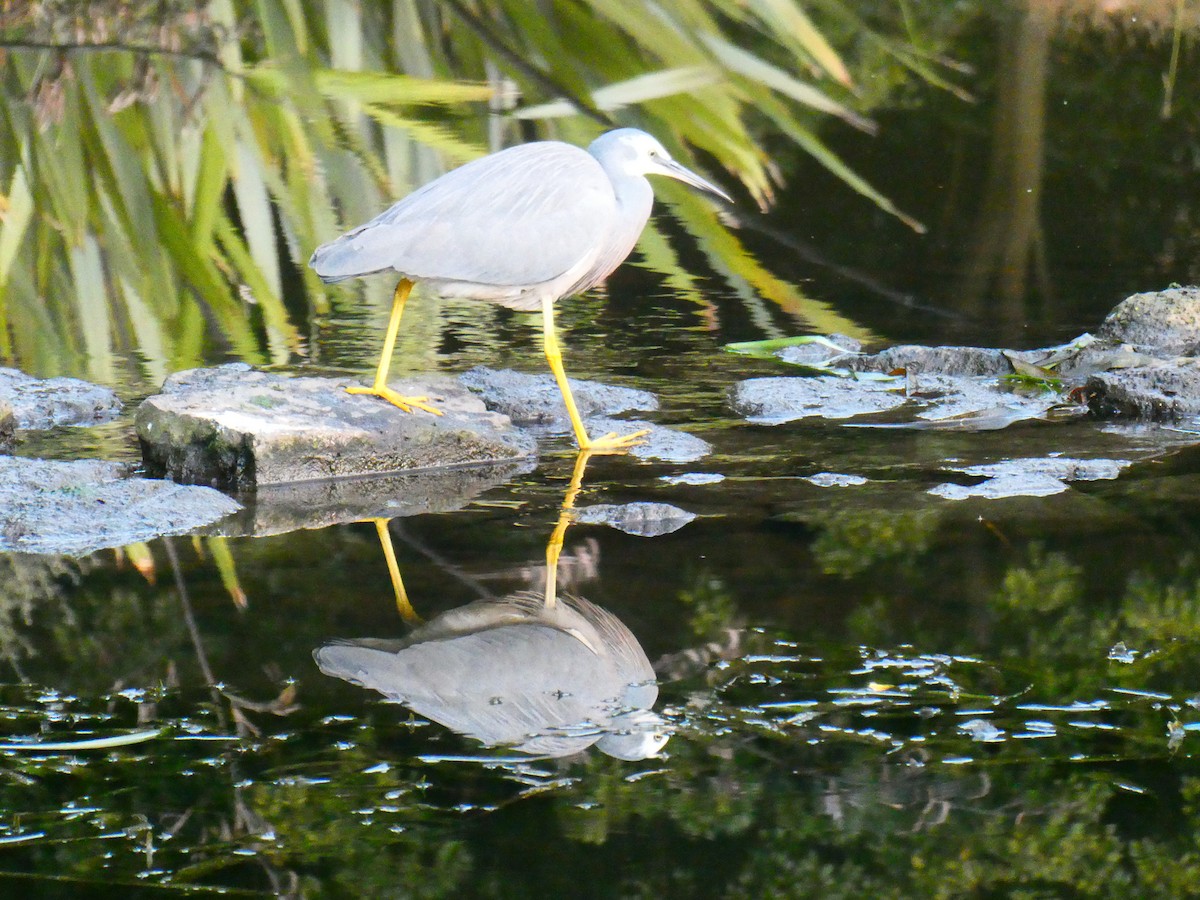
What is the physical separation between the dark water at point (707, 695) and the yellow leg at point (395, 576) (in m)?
0.02

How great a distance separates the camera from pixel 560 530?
4172 mm

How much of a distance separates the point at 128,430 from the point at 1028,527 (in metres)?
2.55

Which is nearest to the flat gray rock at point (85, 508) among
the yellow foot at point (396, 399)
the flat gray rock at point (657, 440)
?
the yellow foot at point (396, 399)

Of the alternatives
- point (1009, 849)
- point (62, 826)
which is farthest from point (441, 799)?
point (1009, 849)

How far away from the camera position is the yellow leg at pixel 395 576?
11.8 feet

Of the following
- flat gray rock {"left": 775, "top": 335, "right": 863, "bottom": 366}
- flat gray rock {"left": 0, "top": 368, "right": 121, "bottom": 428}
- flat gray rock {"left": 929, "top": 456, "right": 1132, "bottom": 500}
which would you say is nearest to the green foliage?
flat gray rock {"left": 0, "top": 368, "right": 121, "bottom": 428}

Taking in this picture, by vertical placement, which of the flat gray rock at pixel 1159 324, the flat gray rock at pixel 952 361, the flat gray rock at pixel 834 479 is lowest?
the flat gray rock at pixel 834 479

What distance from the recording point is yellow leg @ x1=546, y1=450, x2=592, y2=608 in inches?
149

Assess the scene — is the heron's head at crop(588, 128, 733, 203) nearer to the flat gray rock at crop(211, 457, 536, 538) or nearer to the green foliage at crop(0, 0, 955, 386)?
the flat gray rock at crop(211, 457, 536, 538)

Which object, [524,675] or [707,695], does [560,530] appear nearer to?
[524,675]

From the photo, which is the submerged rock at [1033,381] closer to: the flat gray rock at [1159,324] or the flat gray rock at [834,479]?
the flat gray rock at [1159,324]

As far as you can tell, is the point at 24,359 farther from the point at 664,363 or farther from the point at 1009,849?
the point at 1009,849

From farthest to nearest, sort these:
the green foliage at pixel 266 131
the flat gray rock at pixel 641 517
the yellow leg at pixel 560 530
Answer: the green foliage at pixel 266 131 → the flat gray rock at pixel 641 517 → the yellow leg at pixel 560 530

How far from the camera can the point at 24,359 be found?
18.7 ft
